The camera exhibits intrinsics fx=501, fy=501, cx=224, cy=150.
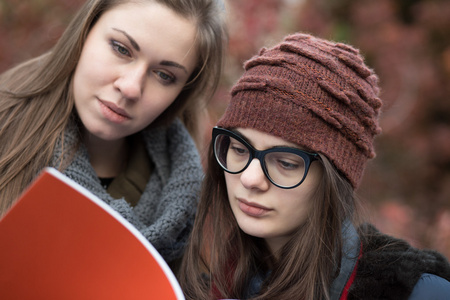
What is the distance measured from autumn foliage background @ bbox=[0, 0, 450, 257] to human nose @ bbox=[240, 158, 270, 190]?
2.57 metres

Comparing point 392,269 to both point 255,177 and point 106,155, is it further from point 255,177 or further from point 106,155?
point 106,155

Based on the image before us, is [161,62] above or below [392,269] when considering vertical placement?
above

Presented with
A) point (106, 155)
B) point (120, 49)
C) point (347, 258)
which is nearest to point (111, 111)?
point (120, 49)

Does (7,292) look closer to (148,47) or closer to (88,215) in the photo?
(88,215)

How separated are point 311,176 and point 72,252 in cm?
76

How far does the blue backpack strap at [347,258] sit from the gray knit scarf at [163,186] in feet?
2.14

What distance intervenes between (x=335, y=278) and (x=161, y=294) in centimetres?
66

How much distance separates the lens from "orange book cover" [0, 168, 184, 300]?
1.11m

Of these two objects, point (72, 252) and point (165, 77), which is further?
point (165, 77)

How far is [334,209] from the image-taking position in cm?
158

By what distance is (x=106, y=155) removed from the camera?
85.3 inches

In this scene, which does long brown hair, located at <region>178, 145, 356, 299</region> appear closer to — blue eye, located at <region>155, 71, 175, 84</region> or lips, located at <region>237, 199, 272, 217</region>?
lips, located at <region>237, 199, 272, 217</region>

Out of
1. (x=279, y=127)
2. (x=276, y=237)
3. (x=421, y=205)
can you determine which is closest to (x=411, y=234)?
(x=421, y=205)

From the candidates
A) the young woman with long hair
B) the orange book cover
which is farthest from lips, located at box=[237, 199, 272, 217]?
the orange book cover
